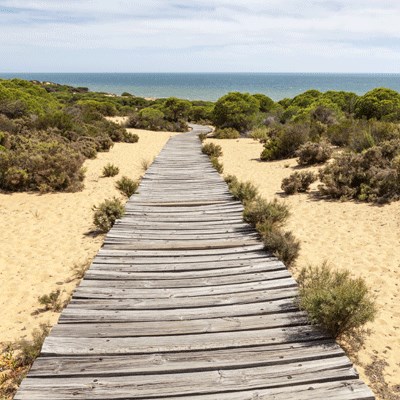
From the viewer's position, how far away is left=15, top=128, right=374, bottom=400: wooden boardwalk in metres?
3.30

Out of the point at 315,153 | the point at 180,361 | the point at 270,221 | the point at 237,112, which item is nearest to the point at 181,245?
the point at 270,221

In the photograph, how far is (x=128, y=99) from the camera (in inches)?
2046

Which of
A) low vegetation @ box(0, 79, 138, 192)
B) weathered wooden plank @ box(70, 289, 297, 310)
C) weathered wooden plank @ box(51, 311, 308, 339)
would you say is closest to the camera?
weathered wooden plank @ box(51, 311, 308, 339)

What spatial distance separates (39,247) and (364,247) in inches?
255

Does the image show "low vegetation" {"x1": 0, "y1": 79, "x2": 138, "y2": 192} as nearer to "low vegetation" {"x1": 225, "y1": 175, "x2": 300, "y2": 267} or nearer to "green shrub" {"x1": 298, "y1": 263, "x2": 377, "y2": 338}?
"low vegetation" {"x1": 225, "y1": 175, "x2": 300, "y2": 267}

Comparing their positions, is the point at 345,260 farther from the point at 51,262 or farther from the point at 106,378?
the point at 51,262

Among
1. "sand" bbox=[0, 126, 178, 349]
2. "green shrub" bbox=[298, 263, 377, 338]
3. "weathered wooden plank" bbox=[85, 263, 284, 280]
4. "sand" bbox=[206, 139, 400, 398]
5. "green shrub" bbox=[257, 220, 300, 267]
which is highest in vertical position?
"green shrub" bbox=[298, 263, 377, 338]

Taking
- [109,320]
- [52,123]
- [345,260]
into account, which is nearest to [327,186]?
[345,260]

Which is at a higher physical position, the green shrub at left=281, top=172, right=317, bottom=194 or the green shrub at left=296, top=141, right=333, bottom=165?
the green shrub at left=296, top=141, right=333, bottom=165

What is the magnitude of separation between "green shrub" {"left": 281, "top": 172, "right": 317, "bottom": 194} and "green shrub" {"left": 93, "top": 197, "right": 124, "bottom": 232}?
5.59 m

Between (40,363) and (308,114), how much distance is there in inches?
912

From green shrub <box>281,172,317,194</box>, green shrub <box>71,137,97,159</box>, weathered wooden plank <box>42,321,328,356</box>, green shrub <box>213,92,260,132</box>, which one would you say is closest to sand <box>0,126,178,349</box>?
weathered wooden plank <box>42,321,328,356</box>

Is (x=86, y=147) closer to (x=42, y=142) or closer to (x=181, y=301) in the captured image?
(x=42, y=142)

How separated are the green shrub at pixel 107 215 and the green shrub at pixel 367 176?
243 inches
